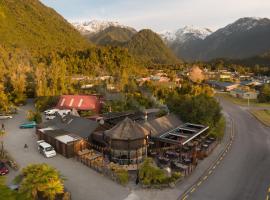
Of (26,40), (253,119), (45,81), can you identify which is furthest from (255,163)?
(26,40)

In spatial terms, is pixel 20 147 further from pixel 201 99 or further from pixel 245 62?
pixel 245 62

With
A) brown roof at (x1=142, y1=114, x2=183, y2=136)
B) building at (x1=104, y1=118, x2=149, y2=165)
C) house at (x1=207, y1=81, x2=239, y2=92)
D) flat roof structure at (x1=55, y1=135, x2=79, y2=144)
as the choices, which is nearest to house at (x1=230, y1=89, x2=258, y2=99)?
house at (x1=207, y1=81, x2=239, y2=92)

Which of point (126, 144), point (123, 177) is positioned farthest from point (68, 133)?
point (123, 177)

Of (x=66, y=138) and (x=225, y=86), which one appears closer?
(x=66, y=138)

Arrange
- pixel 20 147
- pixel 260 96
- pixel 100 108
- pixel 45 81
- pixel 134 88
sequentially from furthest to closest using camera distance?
pixel 260 96 → pixel 134 88 → pixel 45 81 → pixel 100 108 → pixel 20 147

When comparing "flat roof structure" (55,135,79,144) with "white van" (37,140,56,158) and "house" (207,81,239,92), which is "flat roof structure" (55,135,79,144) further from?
"house" (207,81,239,92)

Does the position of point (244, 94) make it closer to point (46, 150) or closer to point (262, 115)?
point (262, 115)

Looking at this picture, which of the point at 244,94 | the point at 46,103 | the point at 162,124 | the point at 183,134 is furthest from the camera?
the point at 244,94
